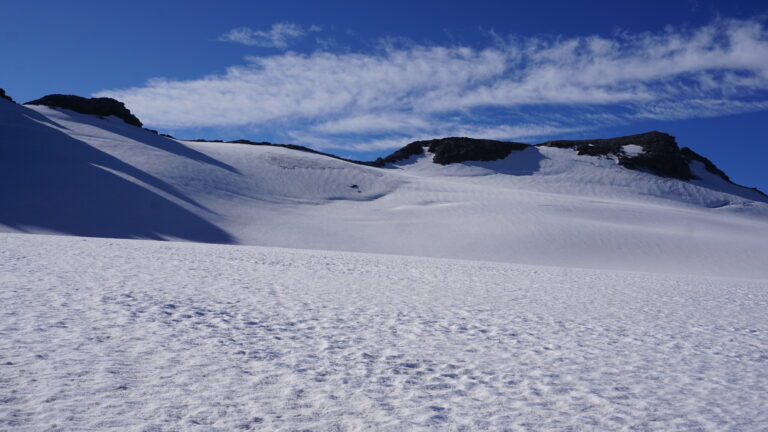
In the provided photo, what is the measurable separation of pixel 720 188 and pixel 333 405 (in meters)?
62.3

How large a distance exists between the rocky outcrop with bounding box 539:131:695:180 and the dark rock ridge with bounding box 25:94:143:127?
49770 millimetres

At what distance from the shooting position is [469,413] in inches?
161

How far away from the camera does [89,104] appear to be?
41062 mm

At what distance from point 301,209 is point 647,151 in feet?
154

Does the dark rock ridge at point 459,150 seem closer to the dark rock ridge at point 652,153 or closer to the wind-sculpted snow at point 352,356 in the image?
the dark rock ridge at point 652,153

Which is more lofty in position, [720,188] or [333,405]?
[720,188]

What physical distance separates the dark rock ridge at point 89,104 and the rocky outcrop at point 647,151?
49.8 metres

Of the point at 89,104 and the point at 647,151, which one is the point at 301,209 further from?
the point at 647,151

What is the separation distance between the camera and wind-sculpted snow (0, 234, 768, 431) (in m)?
3.91

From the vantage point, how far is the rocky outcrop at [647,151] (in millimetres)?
54594

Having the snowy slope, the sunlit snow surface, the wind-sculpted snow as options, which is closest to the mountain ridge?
→ the snowy slope

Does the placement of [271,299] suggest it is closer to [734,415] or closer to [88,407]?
[88,407]

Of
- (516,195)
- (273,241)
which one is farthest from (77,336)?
(516,195)

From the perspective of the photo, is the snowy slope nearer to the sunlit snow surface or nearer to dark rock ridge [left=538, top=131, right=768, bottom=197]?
the sunlit snow surface
